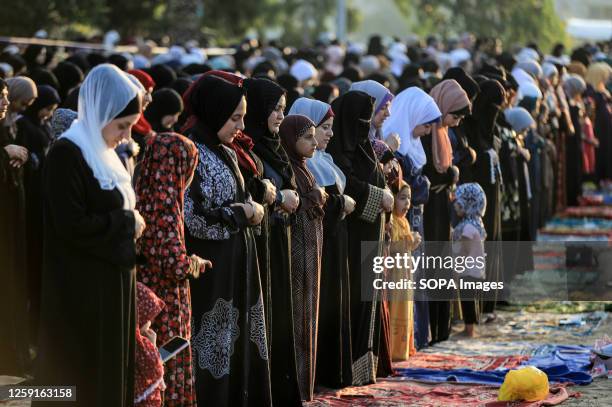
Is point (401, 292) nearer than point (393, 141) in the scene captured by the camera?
No

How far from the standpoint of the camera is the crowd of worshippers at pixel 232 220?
5.25 metres

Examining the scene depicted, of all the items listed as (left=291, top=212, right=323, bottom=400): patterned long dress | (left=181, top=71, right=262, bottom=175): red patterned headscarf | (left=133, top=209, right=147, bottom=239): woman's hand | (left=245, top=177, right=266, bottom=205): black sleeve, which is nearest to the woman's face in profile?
(left=133, top=209, right=147, bottom=239): woman's hand

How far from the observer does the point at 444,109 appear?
31.5 ft

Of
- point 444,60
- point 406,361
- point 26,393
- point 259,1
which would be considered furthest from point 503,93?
point 259,1

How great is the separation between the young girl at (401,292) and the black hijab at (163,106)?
1.45 m

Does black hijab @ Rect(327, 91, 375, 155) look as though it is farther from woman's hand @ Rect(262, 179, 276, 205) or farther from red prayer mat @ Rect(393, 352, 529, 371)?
red prayer mat @ Rect(393, 352, 529, 371)

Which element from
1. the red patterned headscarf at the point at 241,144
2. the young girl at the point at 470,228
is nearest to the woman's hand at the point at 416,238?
the young girl at the point at 470,228

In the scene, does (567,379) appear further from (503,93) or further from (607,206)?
(607,206)

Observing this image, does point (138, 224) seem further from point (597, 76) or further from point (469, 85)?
point (597, 76)

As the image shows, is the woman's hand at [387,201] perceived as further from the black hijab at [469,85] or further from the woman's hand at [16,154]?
the black hijab at [469,85]

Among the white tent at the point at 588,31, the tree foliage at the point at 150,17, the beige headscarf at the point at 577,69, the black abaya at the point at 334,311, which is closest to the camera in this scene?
the black abaya at the point at 334,311

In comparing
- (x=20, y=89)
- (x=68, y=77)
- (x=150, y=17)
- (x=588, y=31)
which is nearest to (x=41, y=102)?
(x=20, y=89)

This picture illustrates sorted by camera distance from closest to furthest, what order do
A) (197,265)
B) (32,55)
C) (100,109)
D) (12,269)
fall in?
1. (100,109)
2. (197,265)
3. (12,269)
4. (32,55)

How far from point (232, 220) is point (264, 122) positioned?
84 centimetres
